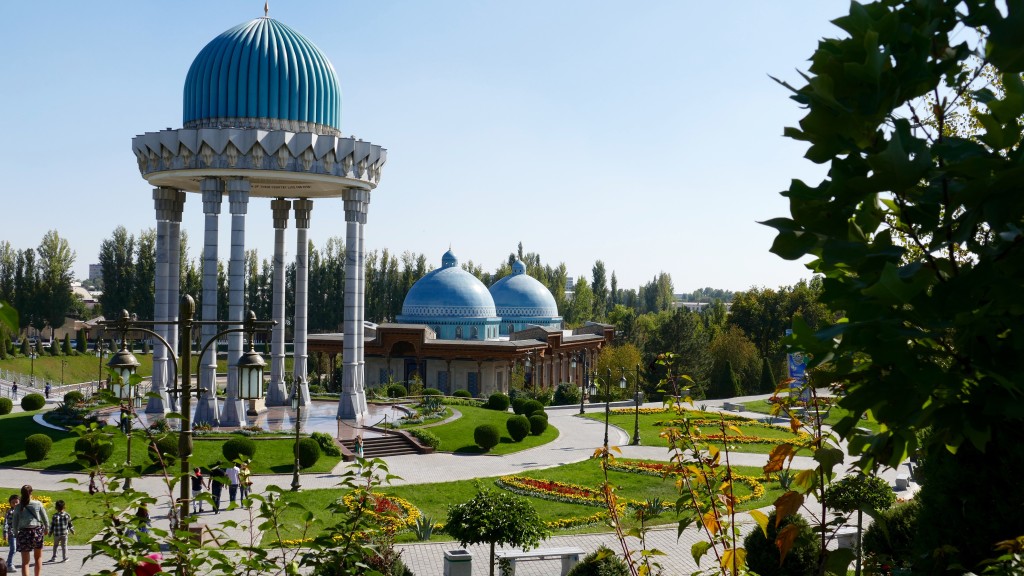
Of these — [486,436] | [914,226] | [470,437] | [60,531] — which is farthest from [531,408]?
[914,226]

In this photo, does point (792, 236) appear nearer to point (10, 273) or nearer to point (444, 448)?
point (444, 448)

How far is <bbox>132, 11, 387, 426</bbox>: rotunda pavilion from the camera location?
1282 inches

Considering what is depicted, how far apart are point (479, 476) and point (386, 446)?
16.9 feet

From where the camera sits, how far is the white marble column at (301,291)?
3825 cm

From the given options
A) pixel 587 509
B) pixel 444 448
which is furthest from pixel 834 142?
pixel 444 448

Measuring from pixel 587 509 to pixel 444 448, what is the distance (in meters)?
10.3

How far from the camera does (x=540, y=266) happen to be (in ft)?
311

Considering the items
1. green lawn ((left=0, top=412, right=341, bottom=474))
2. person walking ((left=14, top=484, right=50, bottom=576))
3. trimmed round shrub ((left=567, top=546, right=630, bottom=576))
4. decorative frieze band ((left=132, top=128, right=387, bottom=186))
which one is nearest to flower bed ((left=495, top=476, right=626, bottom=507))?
green lawn ((left=0, top=412, right=341, bottom=474))

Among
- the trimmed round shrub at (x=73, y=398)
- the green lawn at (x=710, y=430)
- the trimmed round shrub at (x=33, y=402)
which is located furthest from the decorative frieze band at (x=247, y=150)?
the green lawn at (x=710, y=430)

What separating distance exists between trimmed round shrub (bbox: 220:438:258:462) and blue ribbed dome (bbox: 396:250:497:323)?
34.5 metres

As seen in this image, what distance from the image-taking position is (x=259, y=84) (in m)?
34.3

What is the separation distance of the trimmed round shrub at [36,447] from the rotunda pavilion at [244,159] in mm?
4360

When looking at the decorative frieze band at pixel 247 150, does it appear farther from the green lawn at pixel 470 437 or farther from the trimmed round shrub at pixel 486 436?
the trimmed round shrub at pixel 486 436

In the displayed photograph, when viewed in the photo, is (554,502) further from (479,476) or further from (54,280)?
(54,280)
